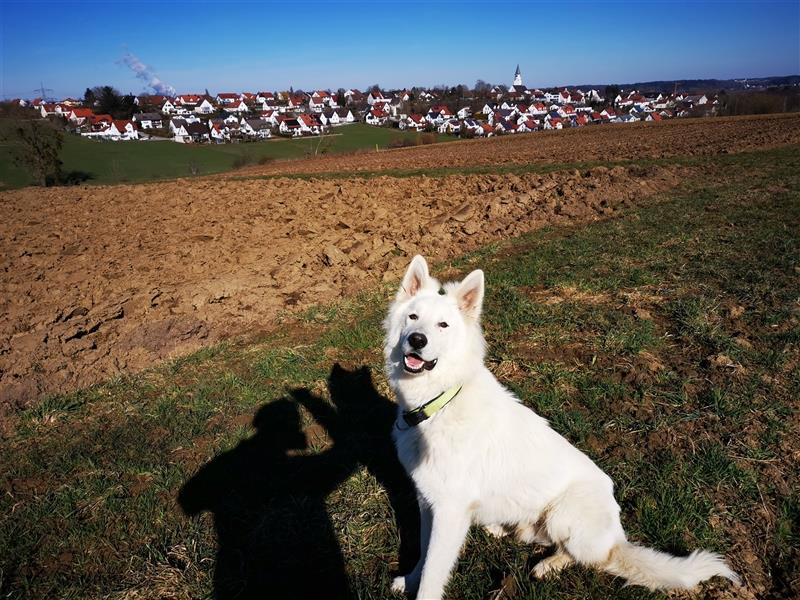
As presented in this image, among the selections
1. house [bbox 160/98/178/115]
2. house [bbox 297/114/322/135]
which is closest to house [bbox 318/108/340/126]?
house [bbox 297/114/322/135]

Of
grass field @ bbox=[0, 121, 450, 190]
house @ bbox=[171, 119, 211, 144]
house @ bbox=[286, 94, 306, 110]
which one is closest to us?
grass field @ bbox=[0, 121, 450, 190]

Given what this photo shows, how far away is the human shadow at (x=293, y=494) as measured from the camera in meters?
3.08

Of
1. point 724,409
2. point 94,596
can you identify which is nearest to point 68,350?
point 94,596

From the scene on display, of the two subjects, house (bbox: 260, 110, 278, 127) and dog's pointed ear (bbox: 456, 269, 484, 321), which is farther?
house (bbox: 260, 110, 278, 127)

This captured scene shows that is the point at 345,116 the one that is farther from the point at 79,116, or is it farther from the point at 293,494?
the point at 293,494

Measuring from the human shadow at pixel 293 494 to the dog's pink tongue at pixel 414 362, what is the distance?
1340 mm

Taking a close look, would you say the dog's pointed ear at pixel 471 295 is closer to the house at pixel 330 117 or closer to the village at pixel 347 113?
the village at pixel 347 113

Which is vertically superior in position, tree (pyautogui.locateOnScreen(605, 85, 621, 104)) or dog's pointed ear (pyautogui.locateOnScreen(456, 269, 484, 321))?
tree (pyautogui.locateOnScreen(605, 85, 621, 104))

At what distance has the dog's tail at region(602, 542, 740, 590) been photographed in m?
2.46

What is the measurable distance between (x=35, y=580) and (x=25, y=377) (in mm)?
3985

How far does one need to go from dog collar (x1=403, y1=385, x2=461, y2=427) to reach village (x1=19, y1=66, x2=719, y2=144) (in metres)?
70.4

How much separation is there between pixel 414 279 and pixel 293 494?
82.2 inches

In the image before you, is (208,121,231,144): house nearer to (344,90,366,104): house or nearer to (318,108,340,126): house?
(318,108,340,126): house

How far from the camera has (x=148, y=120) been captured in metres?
102
